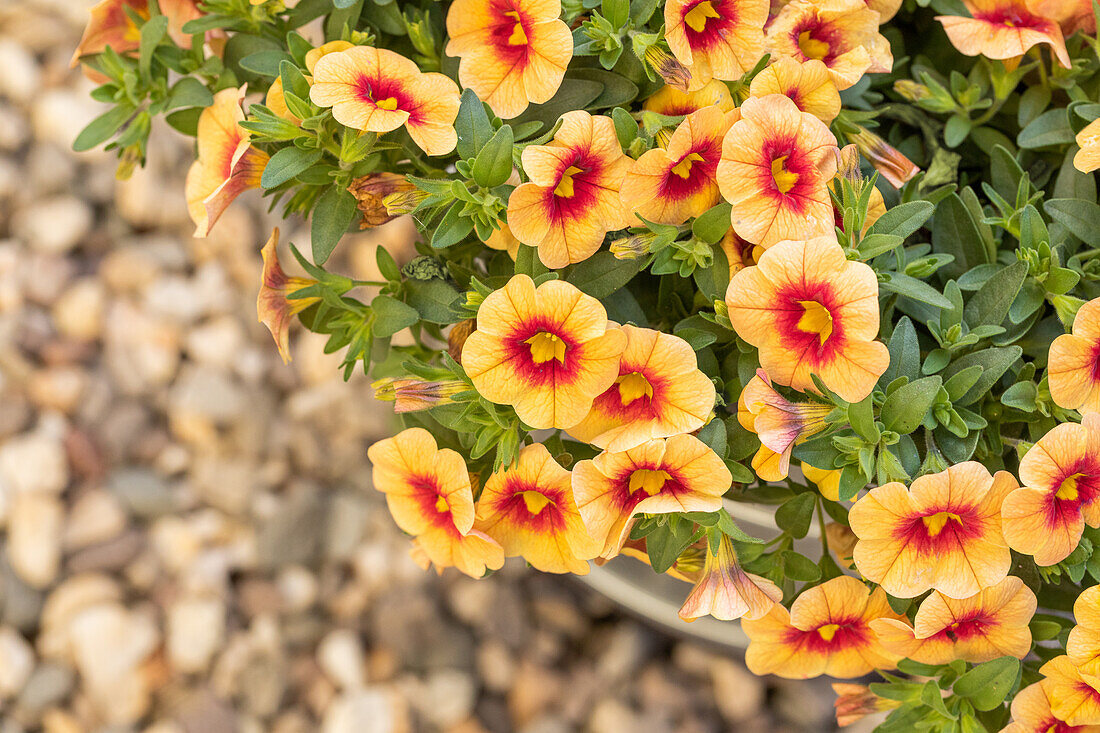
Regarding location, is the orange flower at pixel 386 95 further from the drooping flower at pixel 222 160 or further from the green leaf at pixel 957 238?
the green leaf at pixel 957 238

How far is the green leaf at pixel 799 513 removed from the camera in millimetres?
611

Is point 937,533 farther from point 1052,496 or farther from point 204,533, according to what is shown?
point 204,533

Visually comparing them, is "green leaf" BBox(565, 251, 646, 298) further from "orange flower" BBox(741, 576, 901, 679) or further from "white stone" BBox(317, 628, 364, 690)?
"white stone" BBox(317, 628, 364, 690)

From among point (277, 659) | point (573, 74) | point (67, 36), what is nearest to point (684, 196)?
point (573, 74)

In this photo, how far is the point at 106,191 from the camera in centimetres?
131

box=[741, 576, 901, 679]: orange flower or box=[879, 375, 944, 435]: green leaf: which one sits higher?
box=[879, 375, 944, 435]: green leaf

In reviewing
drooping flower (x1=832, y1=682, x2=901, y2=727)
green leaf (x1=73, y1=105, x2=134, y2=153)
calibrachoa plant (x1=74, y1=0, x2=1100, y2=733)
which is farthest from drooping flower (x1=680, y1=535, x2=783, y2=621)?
green leaf (x1=73, y1=105, x2=134, y2=153)

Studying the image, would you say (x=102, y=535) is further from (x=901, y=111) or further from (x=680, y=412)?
(x=901, y=111)

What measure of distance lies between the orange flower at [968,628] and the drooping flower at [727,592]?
0.07 metres

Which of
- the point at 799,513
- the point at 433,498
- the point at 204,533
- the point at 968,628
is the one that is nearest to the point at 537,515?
the point at 433,498

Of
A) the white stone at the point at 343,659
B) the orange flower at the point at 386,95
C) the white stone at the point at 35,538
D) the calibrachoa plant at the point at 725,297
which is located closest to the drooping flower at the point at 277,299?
the calibrachoa plant at the point at 725,297

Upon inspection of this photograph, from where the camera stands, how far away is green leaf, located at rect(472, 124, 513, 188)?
0.54m

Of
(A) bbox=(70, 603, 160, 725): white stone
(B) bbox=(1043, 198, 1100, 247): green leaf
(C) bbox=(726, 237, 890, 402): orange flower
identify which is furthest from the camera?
(A) bbox=(70, 603, 160, 725): white stone

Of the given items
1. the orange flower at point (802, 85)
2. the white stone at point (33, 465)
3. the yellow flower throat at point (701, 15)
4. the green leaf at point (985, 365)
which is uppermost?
the yellow flower throat at point (701, 15)
